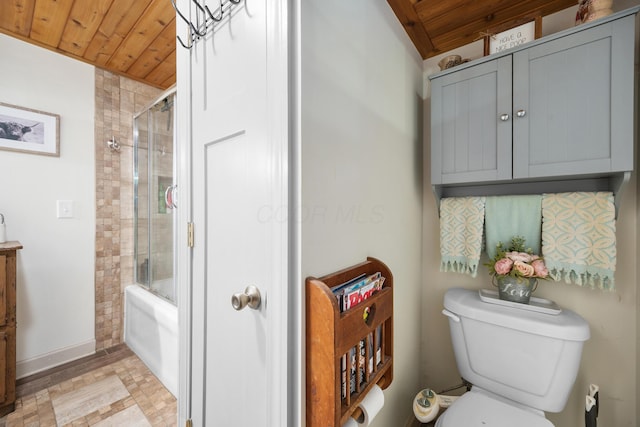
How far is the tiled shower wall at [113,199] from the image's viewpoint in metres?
2.02

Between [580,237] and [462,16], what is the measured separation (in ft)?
3.87

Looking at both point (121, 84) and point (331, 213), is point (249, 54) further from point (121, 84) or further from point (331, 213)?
point (121, 84)

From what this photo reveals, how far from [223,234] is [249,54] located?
0.58 meters

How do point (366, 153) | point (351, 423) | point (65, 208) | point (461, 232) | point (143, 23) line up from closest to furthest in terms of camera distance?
1. point (351, 423)
2. point (366, 153)
3. point (461, 232)
4. point (143, 23)
5. point (65, 208)

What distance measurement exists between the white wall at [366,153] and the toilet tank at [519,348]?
28cm

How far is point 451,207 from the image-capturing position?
1.36 metres

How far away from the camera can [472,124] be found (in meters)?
1.22

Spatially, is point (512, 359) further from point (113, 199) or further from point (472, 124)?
point (113, 199)

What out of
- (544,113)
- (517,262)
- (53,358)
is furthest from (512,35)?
(53,358)

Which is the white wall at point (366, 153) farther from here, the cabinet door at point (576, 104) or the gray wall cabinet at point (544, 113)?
the cabinet door at point (576, 104)

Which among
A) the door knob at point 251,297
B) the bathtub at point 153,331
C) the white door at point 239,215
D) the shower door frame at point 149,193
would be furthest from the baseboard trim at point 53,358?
the door knob at point 251,297

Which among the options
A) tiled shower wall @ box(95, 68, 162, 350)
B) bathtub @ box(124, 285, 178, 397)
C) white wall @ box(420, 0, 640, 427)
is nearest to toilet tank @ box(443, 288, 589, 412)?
white wall @ box(420, 0, 640, 427)

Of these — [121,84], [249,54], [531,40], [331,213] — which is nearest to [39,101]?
[121,84]

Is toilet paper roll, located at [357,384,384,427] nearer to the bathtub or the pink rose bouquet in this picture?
the pink rose bouquet
